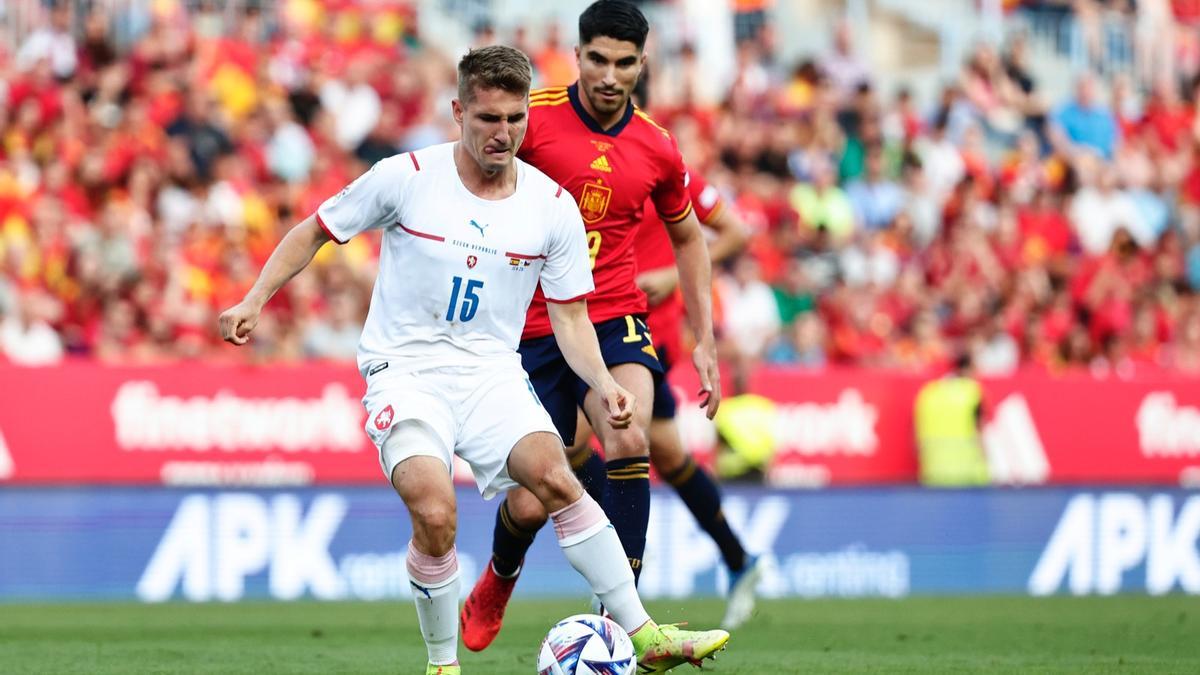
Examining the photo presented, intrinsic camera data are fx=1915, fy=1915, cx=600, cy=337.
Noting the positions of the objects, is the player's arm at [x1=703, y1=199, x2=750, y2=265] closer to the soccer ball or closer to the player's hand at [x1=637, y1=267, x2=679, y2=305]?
the player's hand at [x1=637, y1=267, x2=679, y2=305]

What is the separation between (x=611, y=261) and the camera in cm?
870

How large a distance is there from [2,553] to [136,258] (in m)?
3.53

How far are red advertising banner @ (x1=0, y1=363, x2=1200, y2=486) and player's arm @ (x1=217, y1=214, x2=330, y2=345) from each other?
8321 mm

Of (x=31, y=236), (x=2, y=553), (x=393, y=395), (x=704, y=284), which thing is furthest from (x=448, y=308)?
(x=31, y=236)

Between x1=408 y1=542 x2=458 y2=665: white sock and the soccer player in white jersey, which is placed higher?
the soccer player in white jersey

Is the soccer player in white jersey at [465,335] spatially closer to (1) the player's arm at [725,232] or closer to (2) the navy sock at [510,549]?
(2) the navy sock at [510,549]

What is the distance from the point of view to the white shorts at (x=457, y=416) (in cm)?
716

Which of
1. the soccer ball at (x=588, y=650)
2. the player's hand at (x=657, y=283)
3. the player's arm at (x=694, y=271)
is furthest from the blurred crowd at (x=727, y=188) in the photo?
the soccer ball at (x=588, y=650)

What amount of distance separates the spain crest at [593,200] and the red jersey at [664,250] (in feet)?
3.09

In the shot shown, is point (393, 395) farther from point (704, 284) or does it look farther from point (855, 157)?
point (855, 157)

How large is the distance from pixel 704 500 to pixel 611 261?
2.34 meters

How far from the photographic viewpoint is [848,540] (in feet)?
50.6

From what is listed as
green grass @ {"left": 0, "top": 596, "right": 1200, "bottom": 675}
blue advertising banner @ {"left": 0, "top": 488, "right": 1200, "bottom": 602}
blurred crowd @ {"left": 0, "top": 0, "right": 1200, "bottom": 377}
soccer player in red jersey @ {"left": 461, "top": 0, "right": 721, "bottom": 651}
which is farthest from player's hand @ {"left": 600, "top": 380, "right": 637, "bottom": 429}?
blurred crowd @ {"left": 0, "top": 0, "right": 1200, "bottom": 377}

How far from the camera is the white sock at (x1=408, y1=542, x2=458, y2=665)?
721 cm
